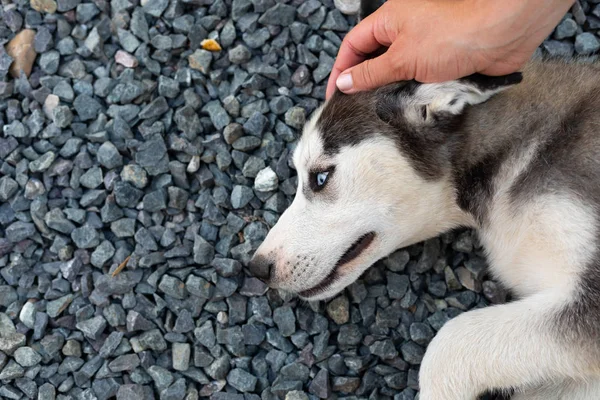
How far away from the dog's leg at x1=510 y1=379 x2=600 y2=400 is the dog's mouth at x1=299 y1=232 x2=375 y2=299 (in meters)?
1.22

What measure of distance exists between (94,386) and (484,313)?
2.27 m

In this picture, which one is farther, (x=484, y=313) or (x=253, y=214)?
(x=253, y=214)

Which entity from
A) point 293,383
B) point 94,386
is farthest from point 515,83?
point 94,386

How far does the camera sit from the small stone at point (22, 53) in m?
4.75

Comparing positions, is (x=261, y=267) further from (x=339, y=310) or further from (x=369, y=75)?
(x=369, y=75)

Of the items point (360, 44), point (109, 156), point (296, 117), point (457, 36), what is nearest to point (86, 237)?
point (109, 156)

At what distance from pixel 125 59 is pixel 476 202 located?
8.48 feet

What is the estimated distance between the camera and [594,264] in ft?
10.5

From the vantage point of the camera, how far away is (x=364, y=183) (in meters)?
3.59

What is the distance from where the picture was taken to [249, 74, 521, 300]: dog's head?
141 inches

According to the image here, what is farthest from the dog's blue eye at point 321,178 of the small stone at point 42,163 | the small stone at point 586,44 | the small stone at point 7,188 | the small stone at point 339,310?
the small stone at point 586,44

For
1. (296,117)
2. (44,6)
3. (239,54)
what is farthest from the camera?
(44,6)

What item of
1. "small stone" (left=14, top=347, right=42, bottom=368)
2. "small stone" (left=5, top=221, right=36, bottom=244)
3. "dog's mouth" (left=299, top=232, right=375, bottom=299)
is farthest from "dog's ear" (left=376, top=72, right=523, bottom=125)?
"small stone" (left=14, top=347, right=42, bottom=368)

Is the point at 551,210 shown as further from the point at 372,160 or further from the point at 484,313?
the point at 372,160
